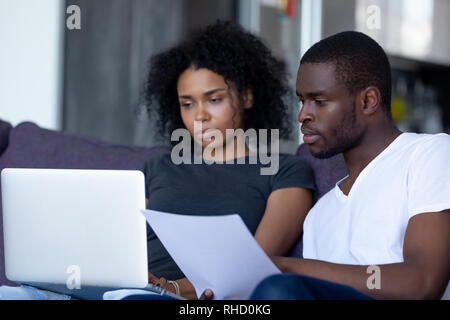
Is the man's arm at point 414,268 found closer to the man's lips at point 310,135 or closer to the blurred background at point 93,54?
the man's lips at point 310,135

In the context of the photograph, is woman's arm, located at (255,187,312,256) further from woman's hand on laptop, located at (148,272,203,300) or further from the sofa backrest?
the sofa backrest

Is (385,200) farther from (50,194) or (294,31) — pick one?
(294,31)

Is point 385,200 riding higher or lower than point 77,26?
lower

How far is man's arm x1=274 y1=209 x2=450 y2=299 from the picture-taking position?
1.21m

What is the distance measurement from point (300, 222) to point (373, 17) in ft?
2.34

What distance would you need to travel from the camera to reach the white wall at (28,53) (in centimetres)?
335

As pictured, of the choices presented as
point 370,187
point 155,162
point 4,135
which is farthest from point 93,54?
point 370,187

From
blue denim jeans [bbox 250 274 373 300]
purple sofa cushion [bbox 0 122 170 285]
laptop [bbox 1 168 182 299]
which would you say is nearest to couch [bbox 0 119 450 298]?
purple sofa cushion [bbox 0 122 170 285]

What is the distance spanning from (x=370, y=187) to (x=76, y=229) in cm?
63

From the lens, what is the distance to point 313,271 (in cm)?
128

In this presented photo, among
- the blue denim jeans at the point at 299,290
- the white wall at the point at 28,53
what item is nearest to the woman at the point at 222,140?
the blue denim jeans at the point at 299,290

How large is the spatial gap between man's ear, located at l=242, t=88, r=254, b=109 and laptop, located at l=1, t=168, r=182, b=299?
91 cm
